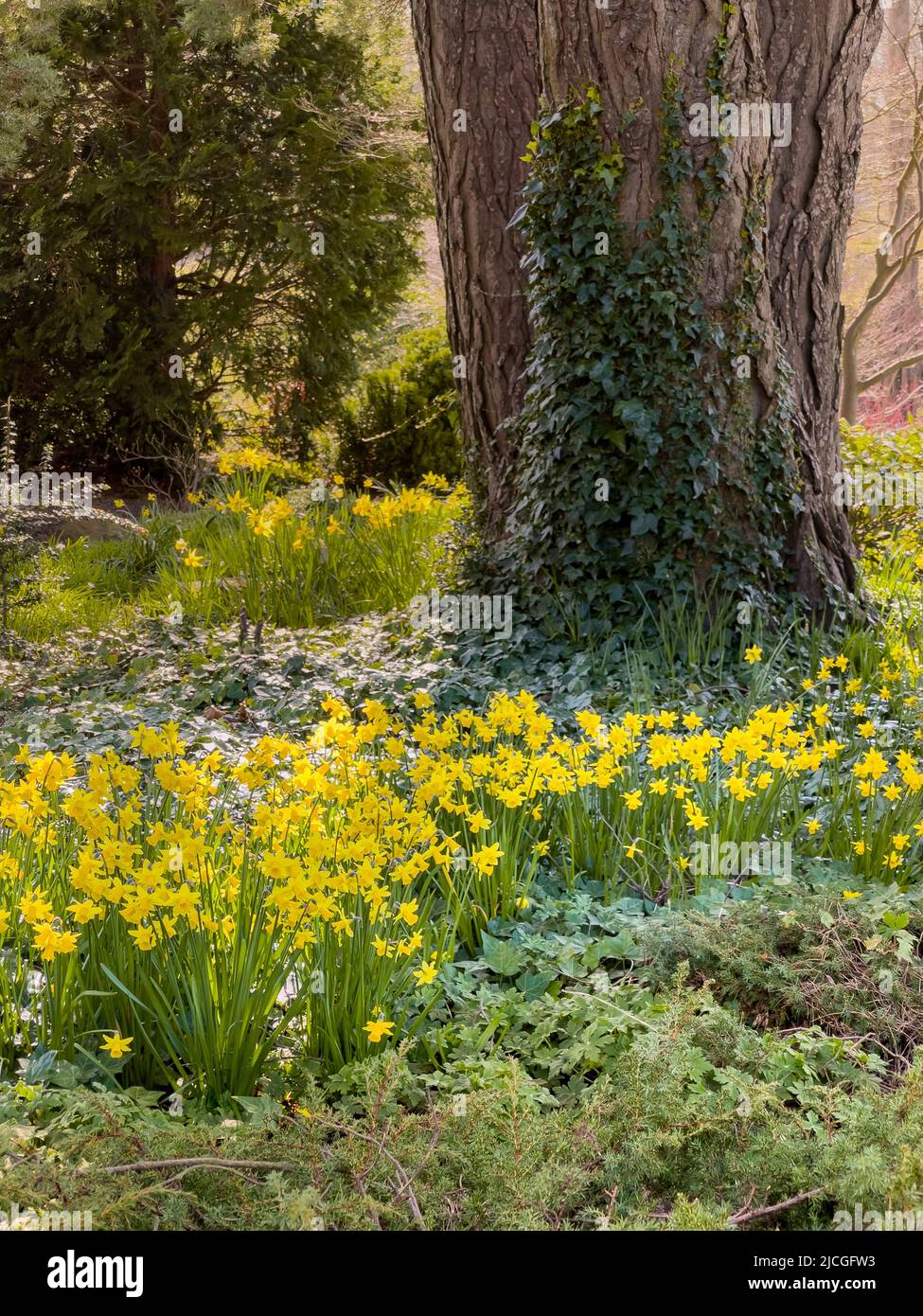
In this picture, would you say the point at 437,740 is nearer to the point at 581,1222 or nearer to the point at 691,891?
the point at 691,891
